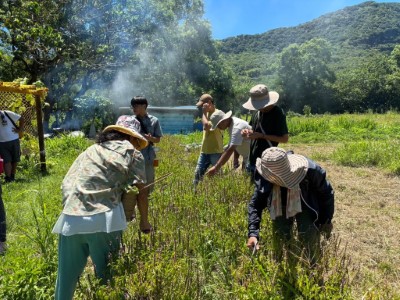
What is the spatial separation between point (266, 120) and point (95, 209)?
206 cm

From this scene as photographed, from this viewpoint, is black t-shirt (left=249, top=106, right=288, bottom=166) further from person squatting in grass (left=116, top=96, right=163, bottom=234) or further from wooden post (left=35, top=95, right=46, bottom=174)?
wooden post (left=35, top=95, right=46, bottom=174)

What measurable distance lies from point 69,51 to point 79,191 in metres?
15.7

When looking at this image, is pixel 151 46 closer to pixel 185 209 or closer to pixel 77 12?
pixel 77 12

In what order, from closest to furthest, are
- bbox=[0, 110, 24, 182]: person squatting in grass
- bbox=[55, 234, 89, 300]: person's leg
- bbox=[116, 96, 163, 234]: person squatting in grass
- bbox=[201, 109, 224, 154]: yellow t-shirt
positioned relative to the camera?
bbox=[55, 234, 89, 300]: person's leg, bbox=[116, 96, 163, 234]: person squatting in grass, bbox=[201, 109, 224, 154]: yellow t-shirt, bbox=[0, 110, 24, 182]: person squatting in grass

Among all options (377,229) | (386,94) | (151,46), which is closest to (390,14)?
(386,94)

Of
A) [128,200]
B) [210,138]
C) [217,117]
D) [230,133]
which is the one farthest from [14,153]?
[128,200]

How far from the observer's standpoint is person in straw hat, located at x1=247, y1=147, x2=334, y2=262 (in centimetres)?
243

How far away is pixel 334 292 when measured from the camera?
6.43 feet

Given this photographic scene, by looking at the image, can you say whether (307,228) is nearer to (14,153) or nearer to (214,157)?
(214,157)

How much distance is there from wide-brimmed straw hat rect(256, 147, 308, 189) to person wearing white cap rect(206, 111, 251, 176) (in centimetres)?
153

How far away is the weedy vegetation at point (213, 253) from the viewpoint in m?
2.04

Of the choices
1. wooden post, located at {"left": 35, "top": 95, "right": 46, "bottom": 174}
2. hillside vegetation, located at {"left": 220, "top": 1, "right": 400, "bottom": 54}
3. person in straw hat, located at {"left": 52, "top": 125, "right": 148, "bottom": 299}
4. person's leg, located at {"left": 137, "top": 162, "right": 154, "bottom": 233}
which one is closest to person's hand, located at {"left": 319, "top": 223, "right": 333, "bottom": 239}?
person's leg, located at {"left": 137, "top": 162, "right": 154, "bottom": 233}

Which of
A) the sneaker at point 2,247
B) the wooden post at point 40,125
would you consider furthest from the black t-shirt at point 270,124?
the wooden post at point 40,125

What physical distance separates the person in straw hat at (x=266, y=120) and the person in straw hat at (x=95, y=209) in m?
1.62
